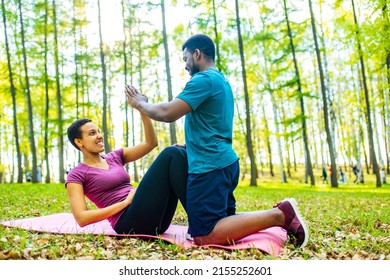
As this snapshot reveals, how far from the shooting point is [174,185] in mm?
3449

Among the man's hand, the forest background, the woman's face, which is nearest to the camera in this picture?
the man's hand

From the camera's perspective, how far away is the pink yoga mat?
10.8 ft

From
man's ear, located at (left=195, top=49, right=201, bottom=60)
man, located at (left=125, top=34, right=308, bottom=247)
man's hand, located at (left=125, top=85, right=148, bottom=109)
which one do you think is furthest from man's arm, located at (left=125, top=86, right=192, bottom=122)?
man's ear, located at (left=195, top=49, right=201, bottom=60)

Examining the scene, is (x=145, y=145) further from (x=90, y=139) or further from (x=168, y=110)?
(x=168, y=110)

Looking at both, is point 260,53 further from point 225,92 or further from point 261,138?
point 225,92

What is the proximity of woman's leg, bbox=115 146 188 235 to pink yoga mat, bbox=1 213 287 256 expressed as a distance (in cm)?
11

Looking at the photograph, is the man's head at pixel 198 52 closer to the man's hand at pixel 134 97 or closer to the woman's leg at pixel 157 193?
the man's hand at pixel 134 97

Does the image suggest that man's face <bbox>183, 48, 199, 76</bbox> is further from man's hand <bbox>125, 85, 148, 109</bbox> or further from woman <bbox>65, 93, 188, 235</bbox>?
woman <bbox>65, 93, 188, 235</bbox>

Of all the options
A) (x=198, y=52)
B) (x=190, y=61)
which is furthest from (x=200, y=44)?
(x=190, y=61)

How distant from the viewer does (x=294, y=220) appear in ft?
10.8

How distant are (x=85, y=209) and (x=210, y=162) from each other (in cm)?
129

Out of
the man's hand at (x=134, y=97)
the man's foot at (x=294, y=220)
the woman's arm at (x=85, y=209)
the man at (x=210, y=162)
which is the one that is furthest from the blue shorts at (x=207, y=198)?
the man's hand at (x=134, y=97)

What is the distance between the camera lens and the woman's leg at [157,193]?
340 cm
